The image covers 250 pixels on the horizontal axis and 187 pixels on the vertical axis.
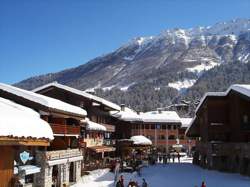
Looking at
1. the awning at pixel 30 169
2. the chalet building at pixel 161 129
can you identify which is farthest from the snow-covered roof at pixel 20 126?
the chalet building at pixel 161 129

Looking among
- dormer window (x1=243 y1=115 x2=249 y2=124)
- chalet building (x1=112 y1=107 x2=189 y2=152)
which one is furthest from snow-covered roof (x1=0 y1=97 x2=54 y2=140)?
chalet building (x1=112 y1=107 x2=189 y2=152)

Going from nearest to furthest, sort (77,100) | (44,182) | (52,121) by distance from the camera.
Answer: (44,182) < (52,121) < (77,100)

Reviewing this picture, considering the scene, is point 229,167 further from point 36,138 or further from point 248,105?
point 36,138

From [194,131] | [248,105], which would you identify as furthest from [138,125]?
[248,105]

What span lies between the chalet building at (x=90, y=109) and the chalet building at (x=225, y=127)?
13438 mm

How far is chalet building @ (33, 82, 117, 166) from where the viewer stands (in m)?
55.0

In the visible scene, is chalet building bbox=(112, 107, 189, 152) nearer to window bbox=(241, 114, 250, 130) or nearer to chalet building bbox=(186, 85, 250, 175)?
chalet building bbox=(186, 85, 250, 175)

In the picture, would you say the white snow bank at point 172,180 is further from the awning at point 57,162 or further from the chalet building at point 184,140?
the chalet building at point 184,140

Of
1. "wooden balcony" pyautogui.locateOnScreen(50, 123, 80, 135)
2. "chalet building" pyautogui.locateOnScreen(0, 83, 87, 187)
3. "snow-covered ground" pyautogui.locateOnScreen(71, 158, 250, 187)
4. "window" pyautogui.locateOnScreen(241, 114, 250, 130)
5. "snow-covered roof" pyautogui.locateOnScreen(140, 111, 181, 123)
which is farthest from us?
"snow-covered roof" pyautogui.locateOnScreen(140, 111, 181, 123)

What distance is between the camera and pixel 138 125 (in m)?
94.9

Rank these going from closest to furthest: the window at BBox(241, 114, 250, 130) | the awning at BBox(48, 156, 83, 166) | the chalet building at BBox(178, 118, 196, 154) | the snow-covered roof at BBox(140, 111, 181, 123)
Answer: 1. the awning at BBox(48, 156, 83, 166)
2. the window at BBox(241, 114, 250, 130)
3. the snow-covered roof at BBox(140, 111, 181, 123)
4. the chalet building at BBox(178, 118, 196, 154)

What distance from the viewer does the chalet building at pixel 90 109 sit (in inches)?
2164

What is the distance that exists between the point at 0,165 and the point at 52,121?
2892 cm

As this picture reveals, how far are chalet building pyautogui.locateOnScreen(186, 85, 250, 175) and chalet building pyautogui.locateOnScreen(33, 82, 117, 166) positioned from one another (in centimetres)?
1344
